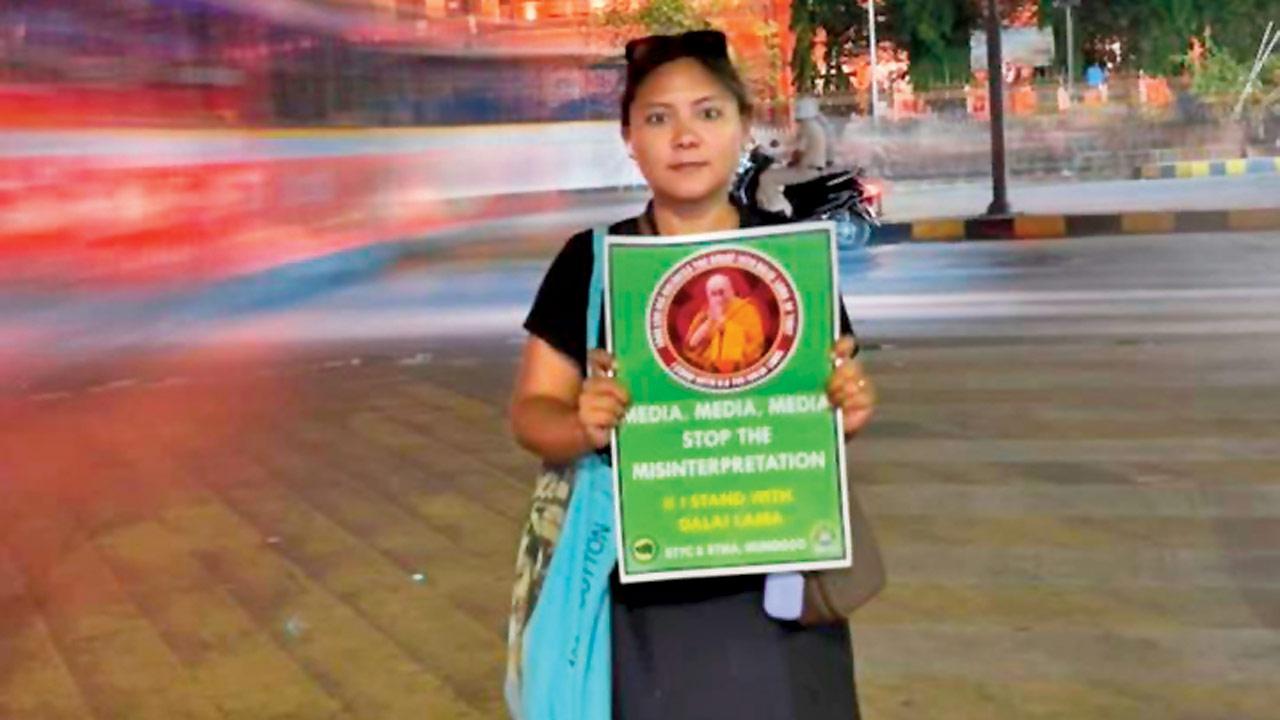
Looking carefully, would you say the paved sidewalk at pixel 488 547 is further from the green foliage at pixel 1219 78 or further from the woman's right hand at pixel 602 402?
the green foliage at pixel 1219 78

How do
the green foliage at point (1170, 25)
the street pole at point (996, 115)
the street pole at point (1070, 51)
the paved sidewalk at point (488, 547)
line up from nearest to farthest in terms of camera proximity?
the paved sidewalk at point (488, 547) < the street pole at point (996, 115) < the street pole at point (1070, 51) < the green foliage at point (1170, 25)

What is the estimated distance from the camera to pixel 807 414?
2.25m

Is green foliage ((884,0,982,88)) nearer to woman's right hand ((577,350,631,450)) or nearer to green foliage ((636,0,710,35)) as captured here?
green foliage ((636,0,710,35))

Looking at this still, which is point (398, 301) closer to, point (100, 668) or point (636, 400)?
point (100, 668)

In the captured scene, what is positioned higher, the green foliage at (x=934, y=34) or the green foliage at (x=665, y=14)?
the green foliage at (x=665, y=14)

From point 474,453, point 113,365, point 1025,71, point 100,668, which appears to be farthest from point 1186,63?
point 100,668

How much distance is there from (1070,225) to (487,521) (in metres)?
15.4

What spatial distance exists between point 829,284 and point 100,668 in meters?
3.52

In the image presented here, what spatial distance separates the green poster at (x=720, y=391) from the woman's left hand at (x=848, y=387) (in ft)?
0.05

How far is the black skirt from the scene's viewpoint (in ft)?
7.80

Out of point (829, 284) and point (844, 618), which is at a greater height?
point (829, 284)

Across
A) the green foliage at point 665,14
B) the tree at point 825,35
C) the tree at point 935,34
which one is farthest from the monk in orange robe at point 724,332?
the green foliage at point 665,14

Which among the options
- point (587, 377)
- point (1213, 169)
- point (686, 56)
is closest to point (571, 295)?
point (587, 377)

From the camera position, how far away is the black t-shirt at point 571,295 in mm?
2385
